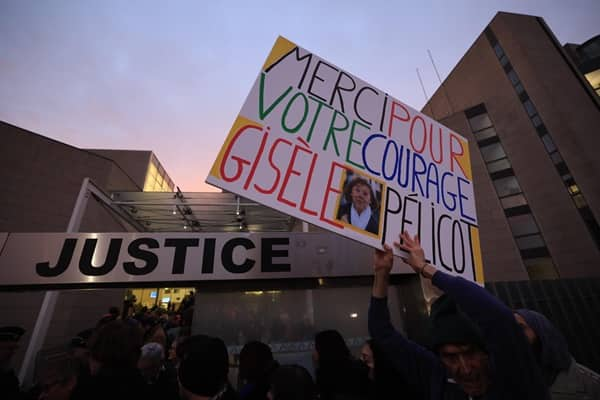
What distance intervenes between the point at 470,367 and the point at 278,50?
8.90ft

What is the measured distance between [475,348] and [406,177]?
152 cm

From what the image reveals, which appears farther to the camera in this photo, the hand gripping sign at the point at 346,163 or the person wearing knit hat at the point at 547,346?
the hand gripping sign at the point at 346,163

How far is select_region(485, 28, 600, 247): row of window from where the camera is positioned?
50.2 feet

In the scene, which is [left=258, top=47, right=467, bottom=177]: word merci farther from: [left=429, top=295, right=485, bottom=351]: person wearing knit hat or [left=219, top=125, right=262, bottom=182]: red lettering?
[left=429, top=295, right=485, bottom=351]: person wearing knit hat

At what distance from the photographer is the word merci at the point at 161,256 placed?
487 centimetres

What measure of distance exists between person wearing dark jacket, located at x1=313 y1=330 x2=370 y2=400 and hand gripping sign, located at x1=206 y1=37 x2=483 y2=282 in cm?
121

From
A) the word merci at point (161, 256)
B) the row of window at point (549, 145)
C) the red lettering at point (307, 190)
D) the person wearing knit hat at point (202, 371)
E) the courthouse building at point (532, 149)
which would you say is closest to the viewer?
the person wearing knit hat at point (202, 371)

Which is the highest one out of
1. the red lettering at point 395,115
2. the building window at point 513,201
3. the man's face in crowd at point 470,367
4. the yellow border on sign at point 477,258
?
the building window at point 513,201

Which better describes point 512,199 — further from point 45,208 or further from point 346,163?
point 45,208

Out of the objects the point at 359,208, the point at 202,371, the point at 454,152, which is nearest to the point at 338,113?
the point at 359,208

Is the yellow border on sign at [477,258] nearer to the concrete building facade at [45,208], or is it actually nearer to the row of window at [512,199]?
the concrete building facade at [45,208]

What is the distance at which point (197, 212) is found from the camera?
8.08 m

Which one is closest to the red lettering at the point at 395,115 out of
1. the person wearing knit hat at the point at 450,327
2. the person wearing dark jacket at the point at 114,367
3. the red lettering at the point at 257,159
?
the red lettering at the point at 257,159

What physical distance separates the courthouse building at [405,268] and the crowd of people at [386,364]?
2650 millimetres
